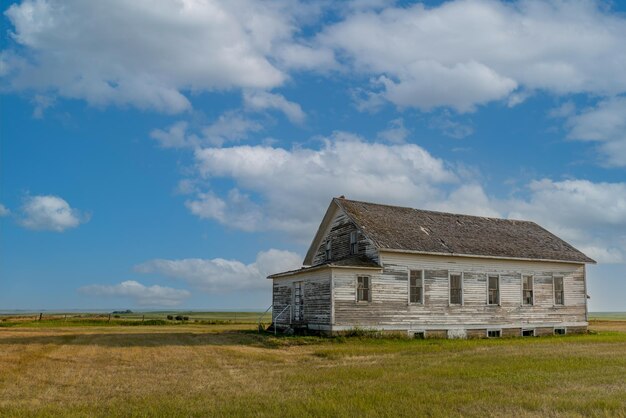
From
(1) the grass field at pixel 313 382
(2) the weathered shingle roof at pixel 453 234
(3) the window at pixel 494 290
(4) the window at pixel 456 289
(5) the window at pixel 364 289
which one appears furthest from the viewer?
(3) the window at pixel 494 290

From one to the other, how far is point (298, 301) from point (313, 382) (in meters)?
17.1

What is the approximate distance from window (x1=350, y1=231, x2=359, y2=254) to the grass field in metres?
7.66

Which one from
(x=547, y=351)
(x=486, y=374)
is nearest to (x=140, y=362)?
(x=486, y=374)

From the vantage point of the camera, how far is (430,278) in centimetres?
2903

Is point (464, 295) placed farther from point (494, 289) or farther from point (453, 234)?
point (453, 234)

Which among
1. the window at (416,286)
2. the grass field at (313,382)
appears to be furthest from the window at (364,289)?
the grass field at (313,382)

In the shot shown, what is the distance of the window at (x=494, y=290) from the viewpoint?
3111 centimetres

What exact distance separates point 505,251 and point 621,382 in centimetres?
1927

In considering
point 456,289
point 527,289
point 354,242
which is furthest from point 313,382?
point 527,289

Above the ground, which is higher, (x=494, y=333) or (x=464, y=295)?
(x=464, y=295)

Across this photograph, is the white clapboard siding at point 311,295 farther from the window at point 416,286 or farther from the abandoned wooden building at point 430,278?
the window at point 416,286

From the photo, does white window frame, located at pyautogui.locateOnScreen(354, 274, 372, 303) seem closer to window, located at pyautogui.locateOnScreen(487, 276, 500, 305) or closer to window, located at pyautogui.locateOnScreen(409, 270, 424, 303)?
window, located at pyautogui.locateOnScreen(409, 270, 424, 303)

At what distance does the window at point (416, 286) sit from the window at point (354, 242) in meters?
2.93

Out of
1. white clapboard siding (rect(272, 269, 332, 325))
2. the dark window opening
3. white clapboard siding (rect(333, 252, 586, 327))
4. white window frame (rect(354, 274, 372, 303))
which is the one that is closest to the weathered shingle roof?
white clapboard siding (rect(333, 252, 586, 327))
